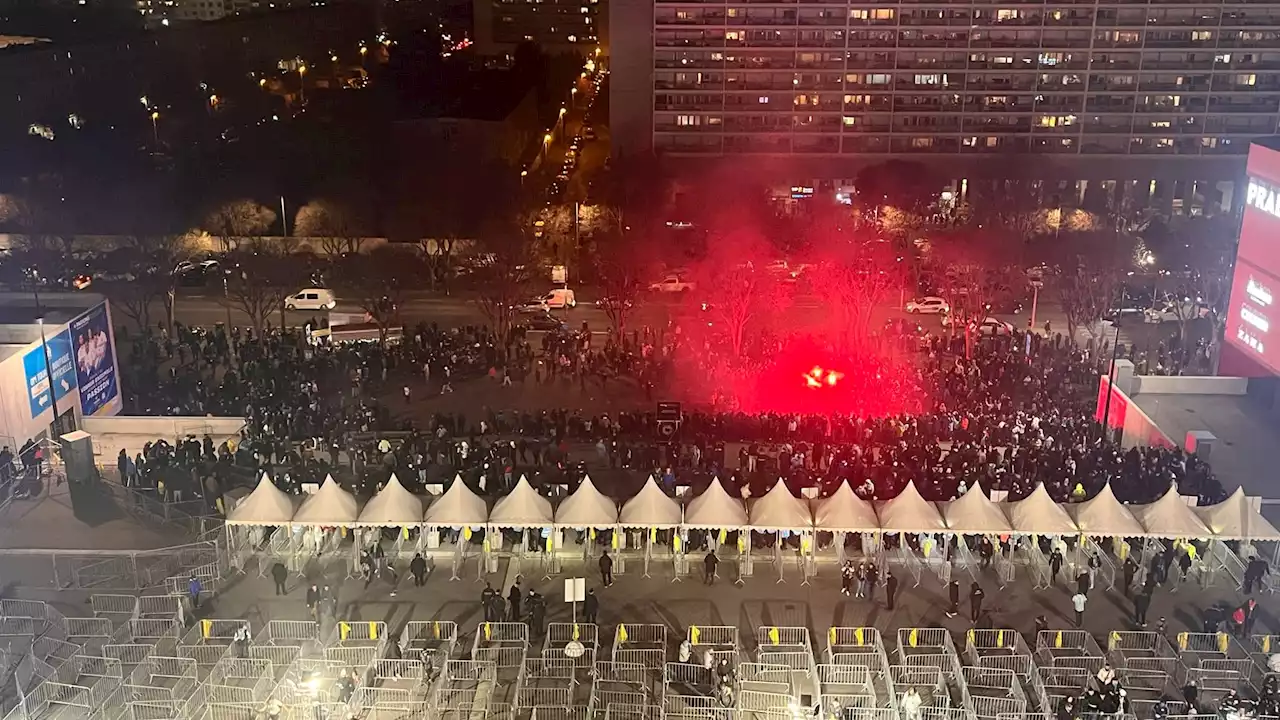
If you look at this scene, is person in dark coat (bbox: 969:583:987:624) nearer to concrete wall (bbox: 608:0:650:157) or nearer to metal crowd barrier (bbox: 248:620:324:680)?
metal crowd barrier (bbox: 248:620:324:680)

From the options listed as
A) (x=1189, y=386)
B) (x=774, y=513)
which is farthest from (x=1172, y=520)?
(x=1189, y=386)

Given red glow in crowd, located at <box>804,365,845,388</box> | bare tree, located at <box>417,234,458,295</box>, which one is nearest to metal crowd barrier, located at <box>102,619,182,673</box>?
red glow in crowd, located at <box>804,365,845,388</box>

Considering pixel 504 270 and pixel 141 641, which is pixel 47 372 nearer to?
pixel 141 641

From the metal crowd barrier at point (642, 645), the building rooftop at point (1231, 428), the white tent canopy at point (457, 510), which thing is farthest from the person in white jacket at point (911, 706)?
the building rooftop at point (1231, 428)

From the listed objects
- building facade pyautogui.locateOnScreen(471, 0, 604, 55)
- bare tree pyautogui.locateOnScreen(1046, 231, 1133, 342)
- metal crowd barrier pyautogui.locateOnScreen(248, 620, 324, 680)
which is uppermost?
building facade pyautogui.locateOnScreen(471, 0, 604, 55)

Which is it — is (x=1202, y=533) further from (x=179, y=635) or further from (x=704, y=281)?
(x=704, y=281)

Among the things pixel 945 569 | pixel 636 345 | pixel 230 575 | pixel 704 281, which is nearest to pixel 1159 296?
pixel 704 281
